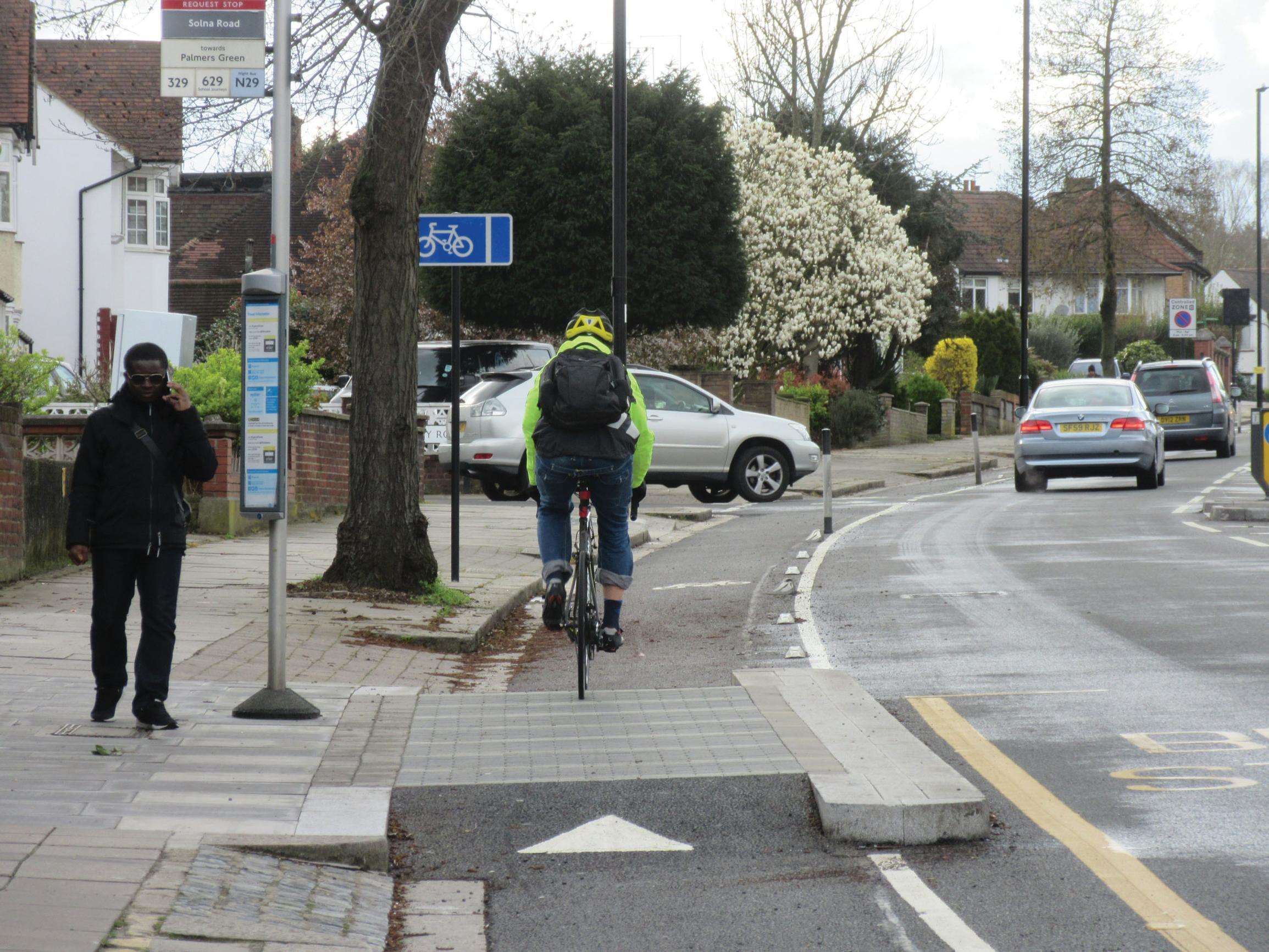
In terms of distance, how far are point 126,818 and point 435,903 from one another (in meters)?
1.13

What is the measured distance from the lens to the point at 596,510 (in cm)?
822

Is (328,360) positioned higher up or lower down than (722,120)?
lower down

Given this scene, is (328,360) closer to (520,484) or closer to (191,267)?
(191,267)

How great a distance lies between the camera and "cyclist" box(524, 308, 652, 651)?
780 cm

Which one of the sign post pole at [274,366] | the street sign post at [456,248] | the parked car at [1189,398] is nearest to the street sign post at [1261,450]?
the street sign post at [456,248]

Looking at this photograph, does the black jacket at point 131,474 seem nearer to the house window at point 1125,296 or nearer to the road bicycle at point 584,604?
the road bicycle at point 584,604

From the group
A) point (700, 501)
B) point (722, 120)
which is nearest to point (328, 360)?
point (722, 120)

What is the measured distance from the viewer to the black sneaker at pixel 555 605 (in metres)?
8.11

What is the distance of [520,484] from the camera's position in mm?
20328

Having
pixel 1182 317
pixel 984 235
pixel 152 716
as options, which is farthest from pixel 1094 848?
pixel 984 235

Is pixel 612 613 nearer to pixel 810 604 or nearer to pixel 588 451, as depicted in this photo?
pixel 588 451

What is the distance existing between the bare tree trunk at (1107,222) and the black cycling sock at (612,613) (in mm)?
48709

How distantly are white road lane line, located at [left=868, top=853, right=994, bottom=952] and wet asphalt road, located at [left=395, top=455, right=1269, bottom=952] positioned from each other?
0.09 feet

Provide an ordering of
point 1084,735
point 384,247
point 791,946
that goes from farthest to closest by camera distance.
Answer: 1. point 384,247
2. point 1084,735
3. point 791,946
